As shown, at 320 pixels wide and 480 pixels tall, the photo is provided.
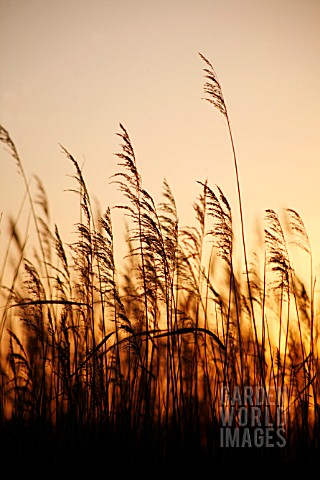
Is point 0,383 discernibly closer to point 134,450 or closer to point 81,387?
point 81,387

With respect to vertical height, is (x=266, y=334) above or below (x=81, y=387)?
above

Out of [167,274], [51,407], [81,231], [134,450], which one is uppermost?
[81,231]

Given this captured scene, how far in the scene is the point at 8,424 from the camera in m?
3.28

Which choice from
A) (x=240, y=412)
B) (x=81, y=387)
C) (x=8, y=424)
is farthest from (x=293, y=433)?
(x=8, y=424)

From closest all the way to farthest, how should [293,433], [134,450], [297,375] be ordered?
[134,450] < [293,433] < [297,375]

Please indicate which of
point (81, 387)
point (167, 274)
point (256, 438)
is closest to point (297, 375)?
point (256, 438)

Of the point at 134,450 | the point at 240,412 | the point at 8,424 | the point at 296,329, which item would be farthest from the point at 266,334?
the point at 8,424

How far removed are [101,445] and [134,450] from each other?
5.9 inches

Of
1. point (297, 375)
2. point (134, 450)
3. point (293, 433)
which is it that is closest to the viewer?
point (134, 450)

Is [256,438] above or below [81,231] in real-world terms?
below

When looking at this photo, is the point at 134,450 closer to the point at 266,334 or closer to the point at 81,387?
the point at 81,387

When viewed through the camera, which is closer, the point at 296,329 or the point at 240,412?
the point at 240,412

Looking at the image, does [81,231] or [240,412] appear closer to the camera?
[240,412]

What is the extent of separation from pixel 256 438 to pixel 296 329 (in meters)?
Answer: 0.86
